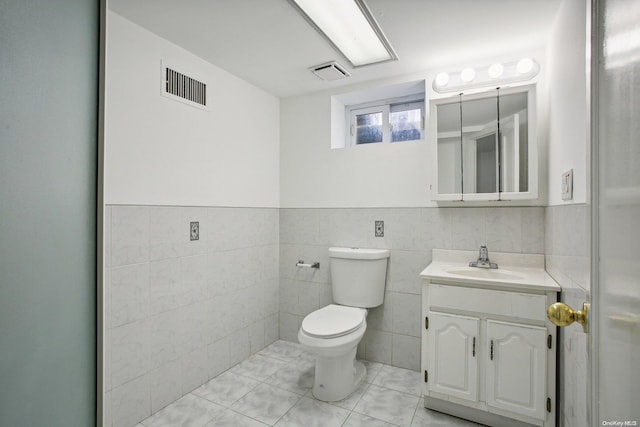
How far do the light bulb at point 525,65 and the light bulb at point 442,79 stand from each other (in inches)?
15.7

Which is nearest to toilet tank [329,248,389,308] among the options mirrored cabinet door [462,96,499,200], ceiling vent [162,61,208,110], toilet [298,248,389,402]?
toilet [298,248,389,402]

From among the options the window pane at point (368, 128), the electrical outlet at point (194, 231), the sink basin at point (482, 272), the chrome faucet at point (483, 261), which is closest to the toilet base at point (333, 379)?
the sink basin at point (482, 272)

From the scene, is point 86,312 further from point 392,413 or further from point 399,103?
point 399,103

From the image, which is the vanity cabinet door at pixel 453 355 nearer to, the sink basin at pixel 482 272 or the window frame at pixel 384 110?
the sink basin at pixel 482 272

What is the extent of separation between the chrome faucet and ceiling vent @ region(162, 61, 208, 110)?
2.03 metres

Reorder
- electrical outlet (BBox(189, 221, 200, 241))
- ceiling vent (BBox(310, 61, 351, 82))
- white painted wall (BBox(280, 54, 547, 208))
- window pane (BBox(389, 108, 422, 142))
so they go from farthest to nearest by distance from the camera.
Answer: window pane (BBox(389, 108, 422, 142)) < white painted wall (BBox(280, 54, 547, 208)) < ceiling vent (BBox(310, 61, 351, 82)) < electrical outlet (BBox(189, 221, 200, 241))

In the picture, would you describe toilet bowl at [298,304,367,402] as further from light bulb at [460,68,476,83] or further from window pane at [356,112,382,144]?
light bulb at [460,68,476,83]

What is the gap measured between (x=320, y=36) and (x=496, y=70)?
3.57 ft

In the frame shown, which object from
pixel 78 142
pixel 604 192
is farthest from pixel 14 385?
pixel 604 192

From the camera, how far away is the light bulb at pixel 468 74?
1.96 meters

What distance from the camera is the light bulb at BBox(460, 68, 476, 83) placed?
1.96 m

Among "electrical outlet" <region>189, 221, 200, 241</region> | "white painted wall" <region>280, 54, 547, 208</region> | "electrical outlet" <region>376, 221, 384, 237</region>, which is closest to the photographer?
"electrical outlet" <region>189, 221, 200, 241</region>

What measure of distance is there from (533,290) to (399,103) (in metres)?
1.67

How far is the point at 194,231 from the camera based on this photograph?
6.60 feet
